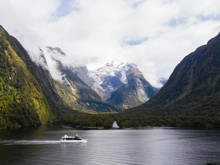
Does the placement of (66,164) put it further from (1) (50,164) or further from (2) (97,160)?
(2) (97,160)

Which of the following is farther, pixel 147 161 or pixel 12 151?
pixel 12 151

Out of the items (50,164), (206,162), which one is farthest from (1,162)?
(206,162)

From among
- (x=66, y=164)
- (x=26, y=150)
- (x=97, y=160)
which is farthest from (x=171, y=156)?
(x=26, y=150)

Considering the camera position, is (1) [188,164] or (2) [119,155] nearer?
(1) [188,164]

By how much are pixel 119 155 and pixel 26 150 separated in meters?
43.8

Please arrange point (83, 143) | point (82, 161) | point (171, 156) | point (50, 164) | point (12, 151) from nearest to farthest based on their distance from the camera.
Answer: point (50, 164), point (82, 161), point (171, 156), point (12, 151), point (83, 143)

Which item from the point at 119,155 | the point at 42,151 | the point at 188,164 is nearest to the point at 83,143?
the point at 42,151

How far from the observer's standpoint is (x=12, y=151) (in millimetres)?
127250

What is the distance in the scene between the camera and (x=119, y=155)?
389 feet

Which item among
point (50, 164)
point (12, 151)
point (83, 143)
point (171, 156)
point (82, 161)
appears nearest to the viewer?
point (50, 164)

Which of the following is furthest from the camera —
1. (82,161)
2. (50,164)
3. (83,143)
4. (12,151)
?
(83,143)

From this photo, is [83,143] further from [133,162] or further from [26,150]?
[133,162]

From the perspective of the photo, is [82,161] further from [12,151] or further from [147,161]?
[12,151]

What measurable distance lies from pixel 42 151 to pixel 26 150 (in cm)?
833
